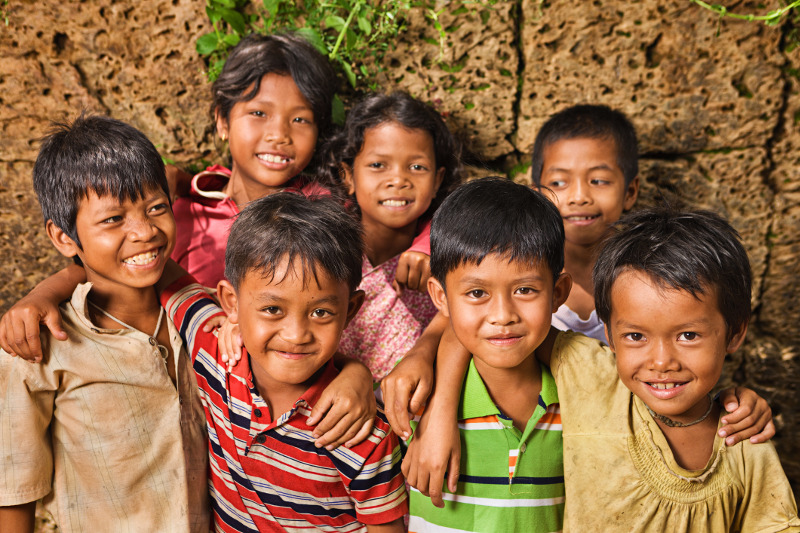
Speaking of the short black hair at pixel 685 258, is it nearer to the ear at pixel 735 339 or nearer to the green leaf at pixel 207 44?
the ear at pixel 735 339

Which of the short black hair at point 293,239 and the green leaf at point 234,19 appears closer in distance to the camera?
the short black hair at point 293,239

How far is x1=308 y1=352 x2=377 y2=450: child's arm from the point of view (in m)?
1.60

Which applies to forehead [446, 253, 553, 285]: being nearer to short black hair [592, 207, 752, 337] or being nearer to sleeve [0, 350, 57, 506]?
short black hair [592, 207, 752, 337]

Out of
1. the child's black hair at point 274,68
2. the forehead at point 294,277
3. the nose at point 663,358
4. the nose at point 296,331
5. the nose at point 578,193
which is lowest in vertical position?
the nose at point 663,358

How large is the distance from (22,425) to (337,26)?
176cm

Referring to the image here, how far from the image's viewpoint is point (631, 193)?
94.1 inches

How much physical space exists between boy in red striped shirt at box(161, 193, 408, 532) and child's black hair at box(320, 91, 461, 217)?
1.97ft

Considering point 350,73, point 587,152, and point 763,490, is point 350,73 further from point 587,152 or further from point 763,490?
point 763,490

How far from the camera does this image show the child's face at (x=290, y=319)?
1605mm

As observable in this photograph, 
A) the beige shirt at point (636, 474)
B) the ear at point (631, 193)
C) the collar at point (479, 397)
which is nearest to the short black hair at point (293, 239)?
the collar at point (479, 397)

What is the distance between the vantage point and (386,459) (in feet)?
5.43

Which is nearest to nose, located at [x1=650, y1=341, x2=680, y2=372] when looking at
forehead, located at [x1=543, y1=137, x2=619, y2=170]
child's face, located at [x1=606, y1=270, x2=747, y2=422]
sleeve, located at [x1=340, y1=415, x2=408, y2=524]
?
child's face, located at [x1=606, y1=270, x2=747, y2=422]

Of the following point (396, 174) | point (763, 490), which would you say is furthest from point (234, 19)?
point (763, 490)

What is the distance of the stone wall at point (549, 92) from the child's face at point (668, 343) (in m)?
1.20
